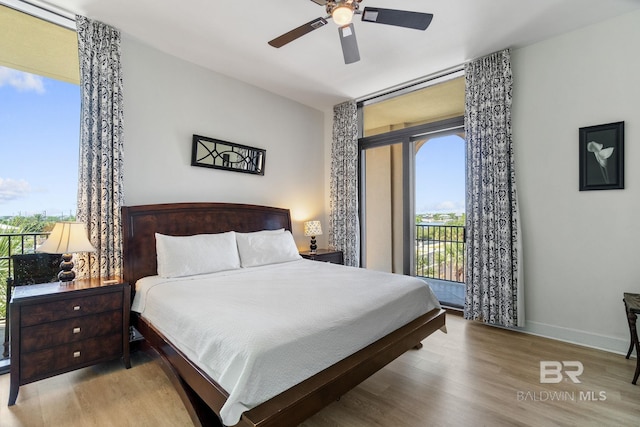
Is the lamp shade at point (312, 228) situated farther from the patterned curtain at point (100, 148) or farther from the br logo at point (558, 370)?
the br logo at point (558, 370)

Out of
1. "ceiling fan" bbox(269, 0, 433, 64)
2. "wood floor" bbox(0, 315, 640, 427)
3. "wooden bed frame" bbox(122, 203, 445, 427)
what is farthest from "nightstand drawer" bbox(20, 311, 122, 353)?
"ceiling fan" bbox(269, 0, 433, 64)

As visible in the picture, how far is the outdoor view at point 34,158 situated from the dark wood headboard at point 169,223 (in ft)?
1.91

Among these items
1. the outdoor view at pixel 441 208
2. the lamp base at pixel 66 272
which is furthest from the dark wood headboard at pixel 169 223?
the outdoor view at pixel 441 208

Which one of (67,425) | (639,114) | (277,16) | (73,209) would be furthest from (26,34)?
(639,114)

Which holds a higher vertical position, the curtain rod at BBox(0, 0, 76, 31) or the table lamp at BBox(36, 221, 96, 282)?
the curtain rod at BBox(0, 0, 76, 31)

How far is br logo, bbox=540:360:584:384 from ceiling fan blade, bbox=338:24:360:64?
2939 millimetres

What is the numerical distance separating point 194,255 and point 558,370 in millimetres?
3260

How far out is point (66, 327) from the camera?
7.05ft

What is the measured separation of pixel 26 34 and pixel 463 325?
524cm

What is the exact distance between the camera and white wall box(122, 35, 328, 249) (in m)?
3.02

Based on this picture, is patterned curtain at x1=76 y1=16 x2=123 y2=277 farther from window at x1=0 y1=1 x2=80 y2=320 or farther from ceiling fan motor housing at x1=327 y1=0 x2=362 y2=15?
ceiling fan motor housing at x1=327 y1=0 x2=362 y2=15

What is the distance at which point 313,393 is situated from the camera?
1485 millimetres

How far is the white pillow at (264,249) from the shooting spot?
129 inches

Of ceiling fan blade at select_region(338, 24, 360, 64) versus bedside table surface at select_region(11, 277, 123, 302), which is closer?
bedside table surface at select_region(11, 277, 123, 302)
